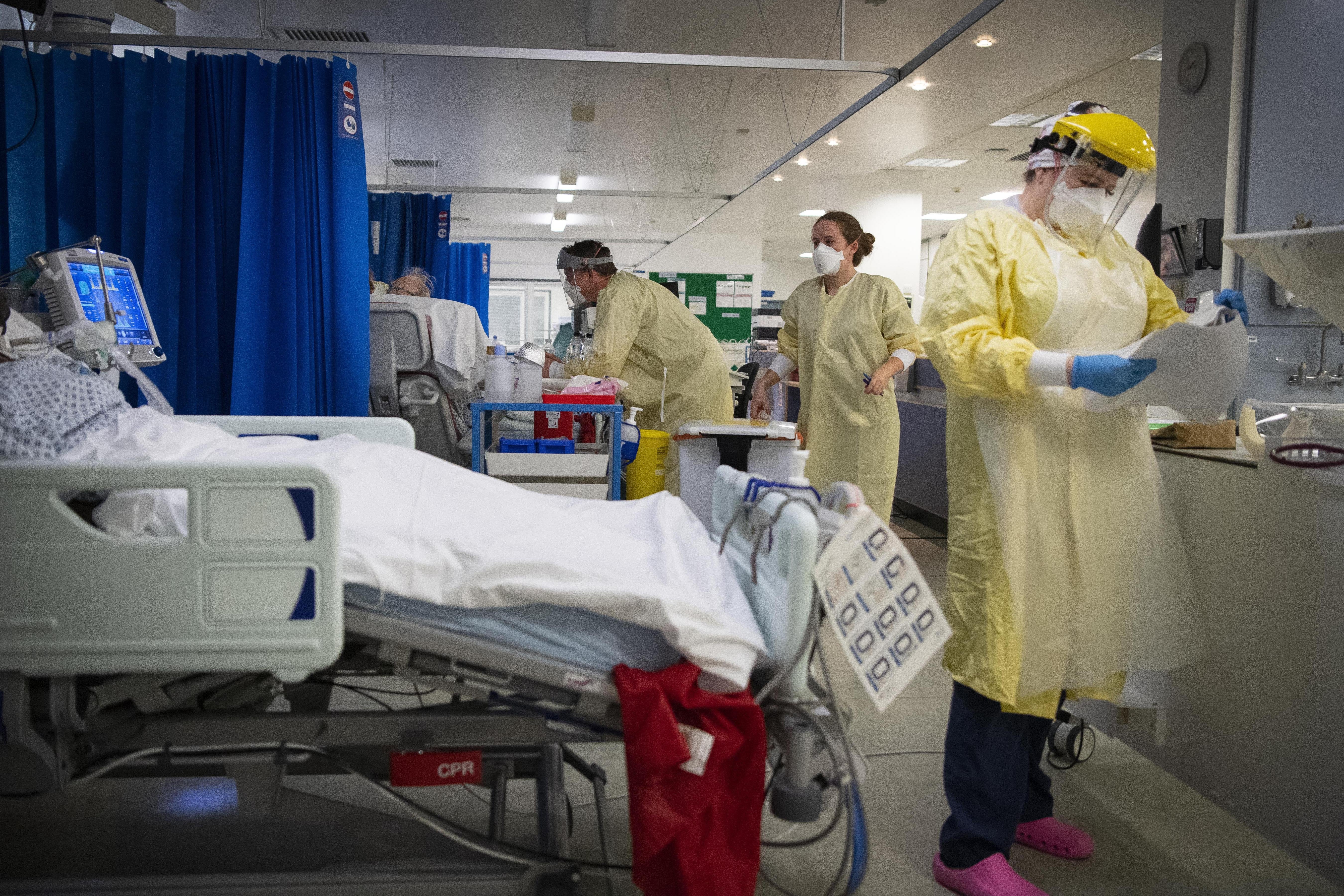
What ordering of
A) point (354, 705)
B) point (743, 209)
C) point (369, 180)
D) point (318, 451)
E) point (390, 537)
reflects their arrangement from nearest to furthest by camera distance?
1. point (390, 537)
2. point (318, 451)
3. point (354, 705)
4. point (369, 180)
5. point (743, 209)

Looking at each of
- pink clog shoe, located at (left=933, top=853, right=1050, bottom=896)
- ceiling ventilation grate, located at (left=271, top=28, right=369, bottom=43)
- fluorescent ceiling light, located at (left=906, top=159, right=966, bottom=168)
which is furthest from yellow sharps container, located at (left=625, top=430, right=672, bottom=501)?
fluorescent ceiling light, located at (left=906, top=159, right=966, bottom=168)

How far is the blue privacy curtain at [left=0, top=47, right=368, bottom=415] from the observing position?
3.34 meters

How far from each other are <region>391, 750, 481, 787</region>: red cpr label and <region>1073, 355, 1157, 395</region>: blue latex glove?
1163 mm

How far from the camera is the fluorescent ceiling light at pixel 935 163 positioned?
366 inches

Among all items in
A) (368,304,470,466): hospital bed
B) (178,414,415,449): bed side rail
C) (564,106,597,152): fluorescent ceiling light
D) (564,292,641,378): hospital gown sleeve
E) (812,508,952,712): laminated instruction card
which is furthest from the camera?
(564,106,597,152): fluorescent ceiling light

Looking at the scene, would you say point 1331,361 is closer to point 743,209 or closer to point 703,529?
point 703,529

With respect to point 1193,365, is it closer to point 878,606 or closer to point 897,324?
point 878,606

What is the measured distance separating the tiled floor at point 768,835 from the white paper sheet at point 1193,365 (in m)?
0.87

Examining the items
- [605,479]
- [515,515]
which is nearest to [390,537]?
[515,515]

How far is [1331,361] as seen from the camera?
333cm

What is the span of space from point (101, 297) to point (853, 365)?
235 cm

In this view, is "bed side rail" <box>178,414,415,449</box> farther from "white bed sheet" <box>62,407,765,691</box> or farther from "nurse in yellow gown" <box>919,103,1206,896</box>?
"nurse in yellow gown" <box>919,103,1206,896</box>

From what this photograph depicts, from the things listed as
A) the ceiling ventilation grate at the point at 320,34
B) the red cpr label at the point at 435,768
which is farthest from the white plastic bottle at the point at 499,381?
the ceiling ventilation grate at the point at 320,34

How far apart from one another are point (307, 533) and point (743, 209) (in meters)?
11.6
